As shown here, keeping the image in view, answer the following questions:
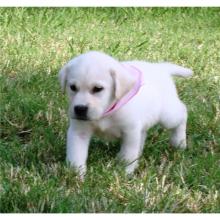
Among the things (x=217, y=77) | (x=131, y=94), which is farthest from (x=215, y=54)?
(x=131, y=94)

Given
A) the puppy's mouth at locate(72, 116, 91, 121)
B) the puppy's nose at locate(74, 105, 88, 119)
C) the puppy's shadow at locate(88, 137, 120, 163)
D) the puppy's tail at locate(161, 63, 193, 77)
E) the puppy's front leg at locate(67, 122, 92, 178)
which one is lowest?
the puppy's shadow at locate(88, 137, 120, 163)

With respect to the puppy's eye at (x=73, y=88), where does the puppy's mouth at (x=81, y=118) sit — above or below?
below

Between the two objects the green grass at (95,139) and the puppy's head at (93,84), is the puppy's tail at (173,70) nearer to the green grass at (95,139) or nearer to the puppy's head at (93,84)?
the green grass at (95,139)

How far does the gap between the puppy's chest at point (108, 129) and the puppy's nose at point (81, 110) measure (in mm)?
223

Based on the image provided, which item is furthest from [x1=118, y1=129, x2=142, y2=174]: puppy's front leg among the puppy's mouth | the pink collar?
the puppy's mouth

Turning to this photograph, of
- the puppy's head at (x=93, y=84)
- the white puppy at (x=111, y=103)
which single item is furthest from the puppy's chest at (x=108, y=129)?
the puppy's head at (x=93, y=84)

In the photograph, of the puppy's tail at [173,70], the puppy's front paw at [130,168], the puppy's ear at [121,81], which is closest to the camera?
the puppy's ear at [121,81]

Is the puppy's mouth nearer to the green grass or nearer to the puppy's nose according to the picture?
the puppy's nose

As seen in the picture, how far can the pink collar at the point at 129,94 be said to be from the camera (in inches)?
156

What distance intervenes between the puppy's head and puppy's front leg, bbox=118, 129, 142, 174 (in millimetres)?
226

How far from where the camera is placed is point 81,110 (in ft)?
12.5

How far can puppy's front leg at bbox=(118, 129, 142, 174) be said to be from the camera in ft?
13.3

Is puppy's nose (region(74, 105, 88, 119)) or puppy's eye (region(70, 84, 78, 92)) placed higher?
puppy's eye (region(70, 84, 78, 92))

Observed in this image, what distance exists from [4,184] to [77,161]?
46cm
